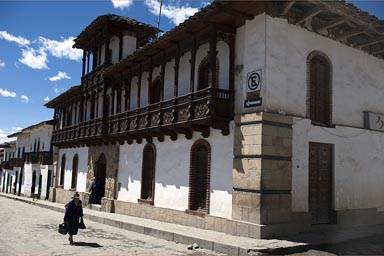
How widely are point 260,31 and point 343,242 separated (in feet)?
20.0

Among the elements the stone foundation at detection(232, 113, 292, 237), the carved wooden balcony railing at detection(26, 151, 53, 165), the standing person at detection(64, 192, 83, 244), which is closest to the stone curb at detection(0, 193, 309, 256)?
the stone foundation at detection(232, 113, 292, 237)

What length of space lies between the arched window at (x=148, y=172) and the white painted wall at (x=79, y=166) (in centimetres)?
755

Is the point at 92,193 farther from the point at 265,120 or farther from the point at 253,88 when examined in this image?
the point at 265,120

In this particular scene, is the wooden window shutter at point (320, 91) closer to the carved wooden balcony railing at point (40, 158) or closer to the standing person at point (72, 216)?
the standing person at point (72, 216)

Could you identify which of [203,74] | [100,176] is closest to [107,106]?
[100,176]

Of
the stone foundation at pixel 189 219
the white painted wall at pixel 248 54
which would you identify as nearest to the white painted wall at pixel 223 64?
the white painted wall at pixel 248 54

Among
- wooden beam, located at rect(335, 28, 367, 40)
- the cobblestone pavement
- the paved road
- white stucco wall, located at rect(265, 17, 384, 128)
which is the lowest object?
the paved road

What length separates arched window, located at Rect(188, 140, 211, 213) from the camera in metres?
12.7

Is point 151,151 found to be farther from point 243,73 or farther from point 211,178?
point 243,73

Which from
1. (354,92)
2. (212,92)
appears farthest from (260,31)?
(354,92)

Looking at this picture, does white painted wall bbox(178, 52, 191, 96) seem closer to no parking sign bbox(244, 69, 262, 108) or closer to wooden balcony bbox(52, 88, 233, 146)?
wooden balcony bbox(52, 88, 233, 146)

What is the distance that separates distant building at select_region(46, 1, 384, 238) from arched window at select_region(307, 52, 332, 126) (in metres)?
0.03

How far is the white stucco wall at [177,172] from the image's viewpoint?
11.8m

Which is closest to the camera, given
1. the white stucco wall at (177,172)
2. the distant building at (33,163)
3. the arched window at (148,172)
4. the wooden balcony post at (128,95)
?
the white stucco wall at (177,172)
